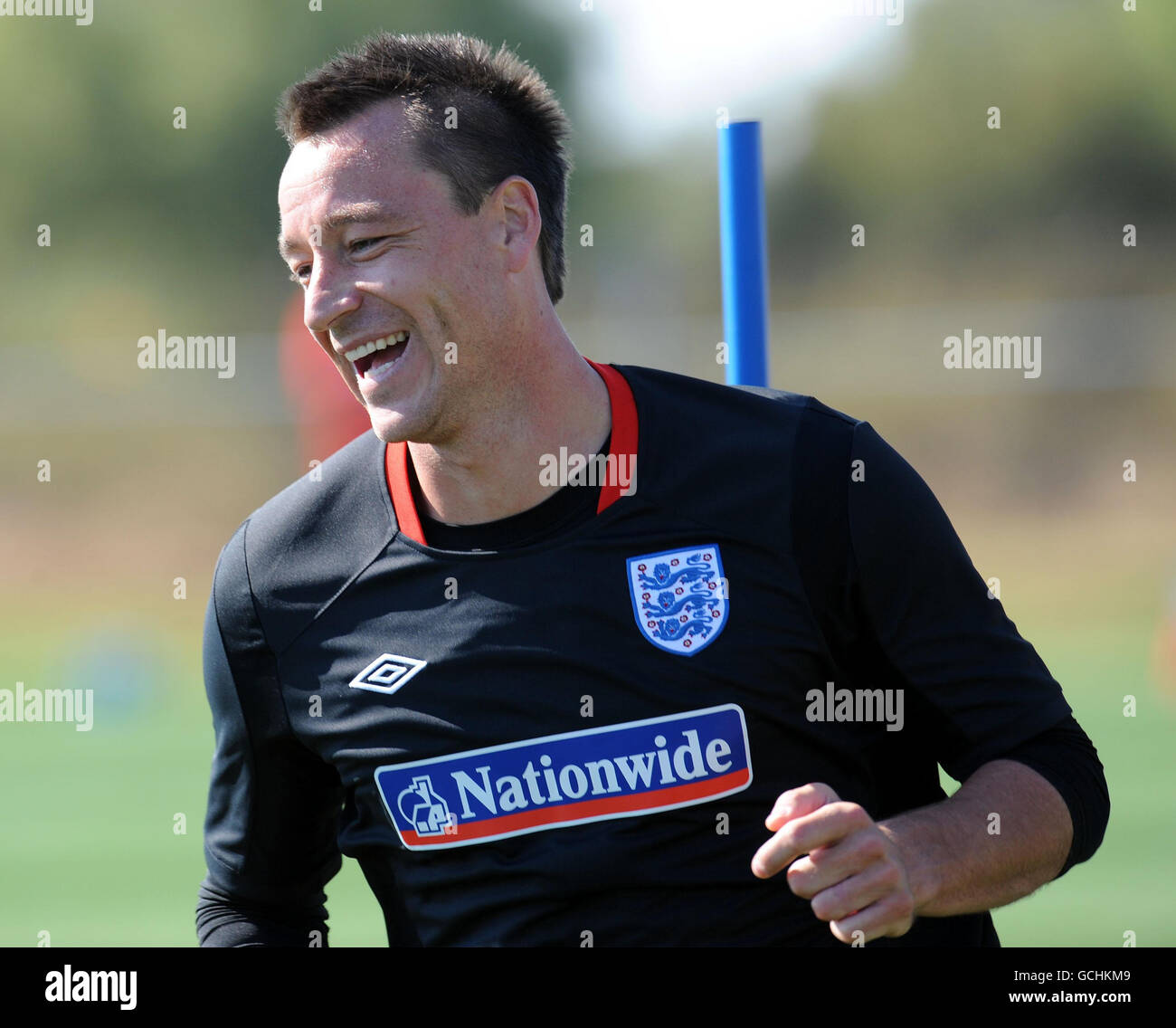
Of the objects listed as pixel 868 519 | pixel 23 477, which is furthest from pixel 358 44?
pixel 23 477

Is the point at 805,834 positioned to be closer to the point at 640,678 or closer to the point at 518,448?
the point at 640,678

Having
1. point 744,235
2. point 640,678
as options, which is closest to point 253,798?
point 640,678

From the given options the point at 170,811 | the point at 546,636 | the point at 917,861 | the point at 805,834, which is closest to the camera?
the point at 805,834

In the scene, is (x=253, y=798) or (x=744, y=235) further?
(x=744, y=235)

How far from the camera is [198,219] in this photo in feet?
99.5

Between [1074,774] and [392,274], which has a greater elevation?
[392,274]

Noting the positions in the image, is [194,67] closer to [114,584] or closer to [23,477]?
[23,477]

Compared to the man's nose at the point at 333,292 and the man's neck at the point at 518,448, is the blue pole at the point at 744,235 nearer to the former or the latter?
the man's neck at the point at 518,448

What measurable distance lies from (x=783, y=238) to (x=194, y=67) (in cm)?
1252

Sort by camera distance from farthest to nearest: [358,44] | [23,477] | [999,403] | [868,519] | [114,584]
A: [23,477] < [999,403] < [114,584] < [358,44] < [868,519]

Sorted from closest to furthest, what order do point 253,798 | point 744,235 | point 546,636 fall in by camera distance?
point 546,636 < point 253,798 < point 744,235

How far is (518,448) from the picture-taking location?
2.77 meters

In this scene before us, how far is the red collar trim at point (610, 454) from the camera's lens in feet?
9.03

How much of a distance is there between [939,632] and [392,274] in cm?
107
